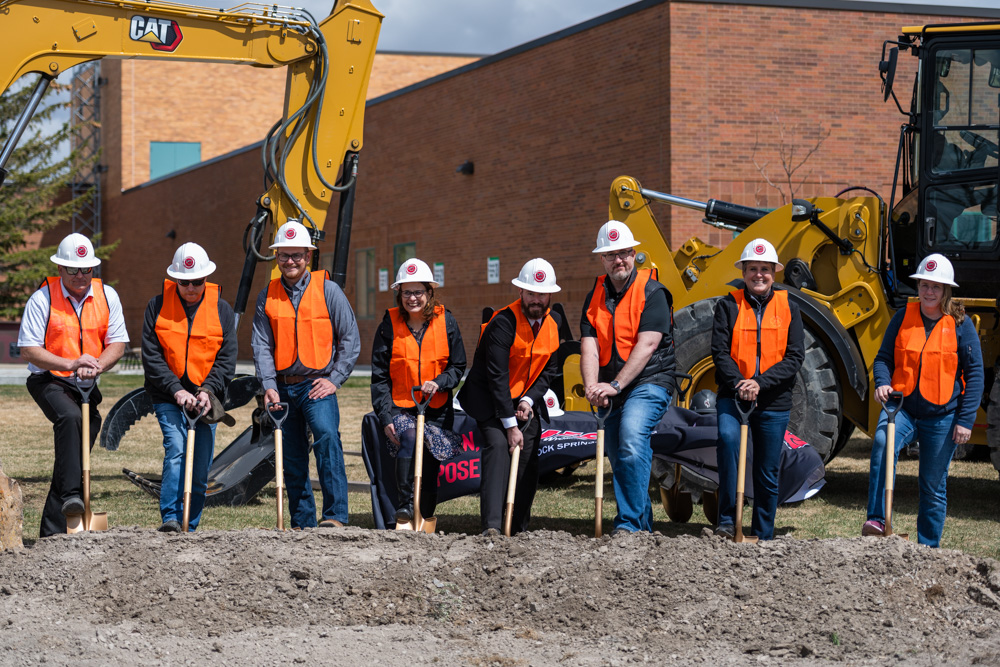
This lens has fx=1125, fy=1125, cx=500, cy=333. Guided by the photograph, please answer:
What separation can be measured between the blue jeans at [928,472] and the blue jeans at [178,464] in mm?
4062

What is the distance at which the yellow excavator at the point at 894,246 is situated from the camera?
870 cm

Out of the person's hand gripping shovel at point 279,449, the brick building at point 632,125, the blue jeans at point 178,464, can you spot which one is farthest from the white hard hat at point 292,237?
the brick building at point 632,125

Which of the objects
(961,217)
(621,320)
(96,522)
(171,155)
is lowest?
(96,522)

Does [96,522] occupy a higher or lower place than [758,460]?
lower

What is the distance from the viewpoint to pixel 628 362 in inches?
266

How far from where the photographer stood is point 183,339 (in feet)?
23.2

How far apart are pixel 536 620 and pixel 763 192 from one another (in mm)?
14832

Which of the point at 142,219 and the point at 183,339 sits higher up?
the point at 142,219

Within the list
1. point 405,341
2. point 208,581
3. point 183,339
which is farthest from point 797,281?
point 208,581

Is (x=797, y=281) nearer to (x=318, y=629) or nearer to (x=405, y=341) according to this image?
(x=405, y=341)

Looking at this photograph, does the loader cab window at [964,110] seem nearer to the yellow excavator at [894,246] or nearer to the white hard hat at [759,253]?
the yellow excavator at [894,246]

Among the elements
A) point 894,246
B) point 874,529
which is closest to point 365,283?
point 894,246

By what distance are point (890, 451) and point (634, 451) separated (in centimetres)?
Answer: 148

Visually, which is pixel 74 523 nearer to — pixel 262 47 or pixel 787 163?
pixel 262 47
